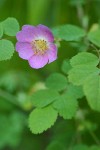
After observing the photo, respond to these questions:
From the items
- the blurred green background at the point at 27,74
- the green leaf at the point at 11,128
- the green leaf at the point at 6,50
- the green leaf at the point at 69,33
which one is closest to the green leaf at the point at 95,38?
the green leaf at the point at 69,33

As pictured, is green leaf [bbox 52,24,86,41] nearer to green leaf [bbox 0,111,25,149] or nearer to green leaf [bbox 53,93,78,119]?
green leaf [bbox 53,93,78,119]

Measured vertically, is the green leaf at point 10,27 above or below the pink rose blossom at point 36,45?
above

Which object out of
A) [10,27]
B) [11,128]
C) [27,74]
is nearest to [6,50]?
[10,27]

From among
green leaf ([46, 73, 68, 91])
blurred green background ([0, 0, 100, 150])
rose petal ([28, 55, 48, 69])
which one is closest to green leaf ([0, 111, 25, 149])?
blurred green background ([0, 0, 100, 150])

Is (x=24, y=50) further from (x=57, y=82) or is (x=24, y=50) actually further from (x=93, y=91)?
Result: (x=93, y=91)

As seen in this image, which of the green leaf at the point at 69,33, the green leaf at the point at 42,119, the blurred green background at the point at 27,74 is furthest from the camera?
the blurred green background at the point at 27,74

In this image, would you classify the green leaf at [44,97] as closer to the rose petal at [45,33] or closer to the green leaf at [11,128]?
the rose petal at [45,33]
